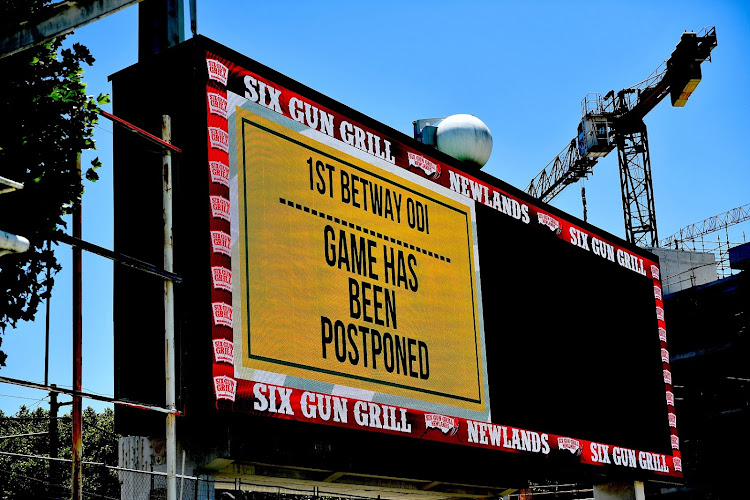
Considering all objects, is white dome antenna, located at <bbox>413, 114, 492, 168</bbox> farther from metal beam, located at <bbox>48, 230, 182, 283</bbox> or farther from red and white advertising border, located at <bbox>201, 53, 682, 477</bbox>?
metal beam, located at <bbox>48, 230, 182, 283</bbox>

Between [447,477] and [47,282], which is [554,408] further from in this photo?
[47,282]

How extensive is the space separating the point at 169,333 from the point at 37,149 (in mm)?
2669

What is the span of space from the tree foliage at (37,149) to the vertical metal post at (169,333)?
1.37 m

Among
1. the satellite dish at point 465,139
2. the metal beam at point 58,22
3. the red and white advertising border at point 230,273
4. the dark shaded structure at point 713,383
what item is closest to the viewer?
the metal beam at point 58,22

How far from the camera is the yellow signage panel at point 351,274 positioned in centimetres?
1312

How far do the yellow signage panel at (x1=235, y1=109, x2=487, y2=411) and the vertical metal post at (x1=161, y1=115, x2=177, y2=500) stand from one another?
97 centimetres

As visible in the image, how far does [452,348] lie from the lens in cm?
1606

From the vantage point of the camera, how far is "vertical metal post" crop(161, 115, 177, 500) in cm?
1141

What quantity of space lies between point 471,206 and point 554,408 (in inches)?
153

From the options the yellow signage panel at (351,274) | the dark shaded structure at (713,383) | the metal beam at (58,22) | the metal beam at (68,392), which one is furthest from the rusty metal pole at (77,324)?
the dark shaded structure at (713,383)

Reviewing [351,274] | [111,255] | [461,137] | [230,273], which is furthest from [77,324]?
[461,137]

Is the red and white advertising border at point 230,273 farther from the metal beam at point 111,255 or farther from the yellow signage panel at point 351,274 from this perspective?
the metal beam at point 111,255

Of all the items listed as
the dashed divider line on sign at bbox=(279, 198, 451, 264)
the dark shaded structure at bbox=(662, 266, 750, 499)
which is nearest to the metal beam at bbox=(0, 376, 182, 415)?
the dashed divider line on sign at bbox=(279, 198, 451, 264)

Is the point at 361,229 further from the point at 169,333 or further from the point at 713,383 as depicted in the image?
the point at 713,383
